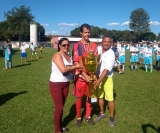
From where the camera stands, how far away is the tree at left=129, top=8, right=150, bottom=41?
288 feet

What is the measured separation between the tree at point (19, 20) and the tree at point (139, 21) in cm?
4490

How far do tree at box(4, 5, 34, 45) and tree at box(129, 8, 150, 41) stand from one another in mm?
44899

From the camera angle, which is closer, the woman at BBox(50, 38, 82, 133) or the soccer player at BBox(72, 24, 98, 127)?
the woman at BBox(50, 38, 82, 133)

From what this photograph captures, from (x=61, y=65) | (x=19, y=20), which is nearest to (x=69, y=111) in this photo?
(x=61, y=65)

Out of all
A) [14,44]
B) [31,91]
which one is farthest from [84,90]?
[14,44]

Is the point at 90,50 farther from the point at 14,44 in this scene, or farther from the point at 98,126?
the point at 14,44

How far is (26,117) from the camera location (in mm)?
4961

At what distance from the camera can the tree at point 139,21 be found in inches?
3452

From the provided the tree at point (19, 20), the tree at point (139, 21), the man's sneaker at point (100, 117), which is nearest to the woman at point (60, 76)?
the man's sneaker at point (100, 117)

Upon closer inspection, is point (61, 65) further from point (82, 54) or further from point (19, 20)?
point (19, 20)

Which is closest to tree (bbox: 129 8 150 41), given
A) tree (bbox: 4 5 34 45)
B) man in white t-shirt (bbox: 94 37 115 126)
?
tree (bbox: 4 5 34 45)

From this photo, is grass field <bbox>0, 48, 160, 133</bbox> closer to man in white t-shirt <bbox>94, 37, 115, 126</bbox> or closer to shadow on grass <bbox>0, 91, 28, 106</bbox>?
shadow on grass <bbox>0, 91, 28, 106</bbox>

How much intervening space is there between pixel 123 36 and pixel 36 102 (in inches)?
3572

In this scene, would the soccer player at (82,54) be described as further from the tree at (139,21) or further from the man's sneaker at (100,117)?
the tree at (139,21)
